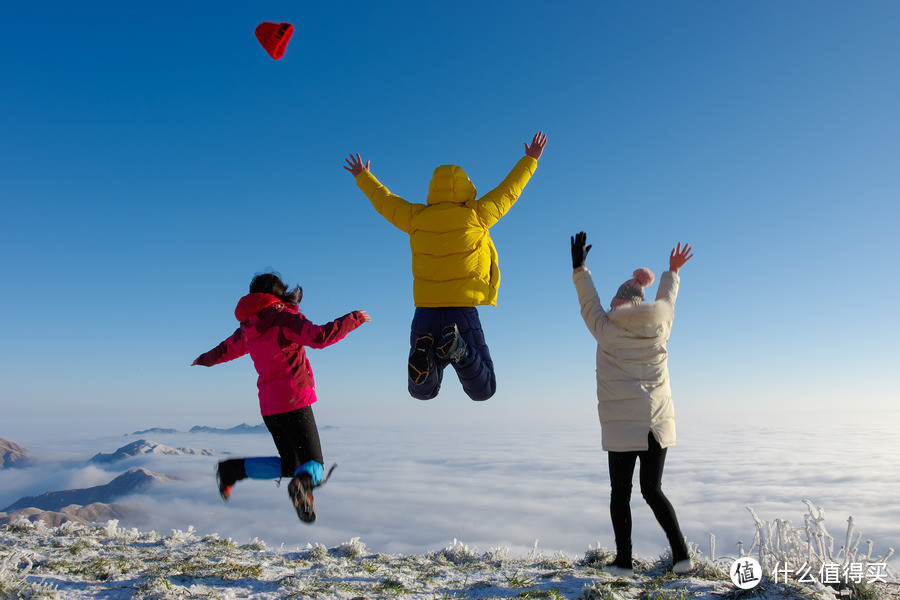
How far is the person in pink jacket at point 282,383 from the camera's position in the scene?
4.61 meters

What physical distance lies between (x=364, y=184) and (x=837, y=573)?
19.3ft

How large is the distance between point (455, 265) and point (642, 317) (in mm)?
1938

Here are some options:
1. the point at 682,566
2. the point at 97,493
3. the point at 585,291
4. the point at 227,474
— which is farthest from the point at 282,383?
the point at 97,493

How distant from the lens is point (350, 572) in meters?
4.82

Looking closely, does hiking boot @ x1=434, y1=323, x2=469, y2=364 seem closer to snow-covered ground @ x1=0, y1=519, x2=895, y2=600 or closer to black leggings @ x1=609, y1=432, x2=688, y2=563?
black leggings @ x1=609, y1=432, x2=688, y2=563

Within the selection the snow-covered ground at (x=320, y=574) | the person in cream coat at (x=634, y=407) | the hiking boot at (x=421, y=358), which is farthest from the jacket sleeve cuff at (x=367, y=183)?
the snow-covered ground at (x=320, y=574)

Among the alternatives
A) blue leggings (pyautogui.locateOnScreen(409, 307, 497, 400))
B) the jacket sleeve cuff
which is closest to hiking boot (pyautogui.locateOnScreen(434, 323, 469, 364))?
blue leggings (pyautogui.locateOnScreen(409, 307, 497, 400))

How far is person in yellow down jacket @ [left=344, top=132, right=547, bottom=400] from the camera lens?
5.37 meters

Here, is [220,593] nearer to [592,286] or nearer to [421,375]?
[421,375]

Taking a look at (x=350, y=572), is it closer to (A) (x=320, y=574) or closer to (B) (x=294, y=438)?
(A) (x=320, y=574)

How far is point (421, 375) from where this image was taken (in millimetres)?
5141

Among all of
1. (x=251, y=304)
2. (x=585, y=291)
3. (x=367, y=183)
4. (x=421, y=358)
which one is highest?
(x=367, y=183)

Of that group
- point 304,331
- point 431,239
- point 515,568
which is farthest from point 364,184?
point 515,568

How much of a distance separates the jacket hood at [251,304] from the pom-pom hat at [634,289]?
322cm
